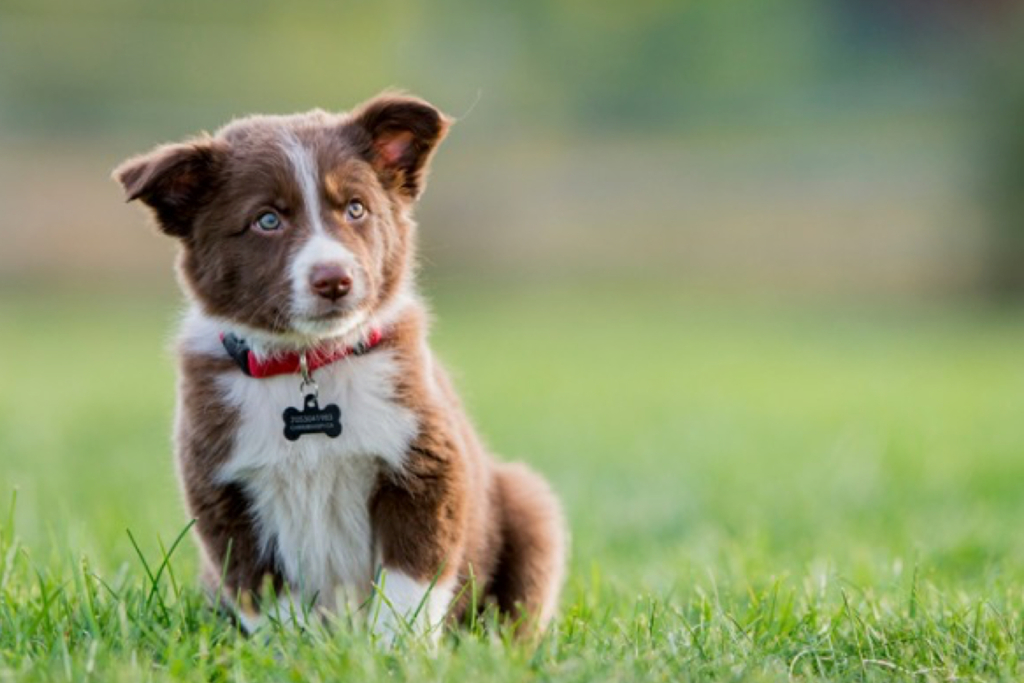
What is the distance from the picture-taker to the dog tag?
436cm

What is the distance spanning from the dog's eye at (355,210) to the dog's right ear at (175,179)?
1.27 feet

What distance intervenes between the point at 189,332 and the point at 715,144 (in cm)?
2346

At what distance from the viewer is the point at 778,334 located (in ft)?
65.5

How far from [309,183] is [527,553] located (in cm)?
137

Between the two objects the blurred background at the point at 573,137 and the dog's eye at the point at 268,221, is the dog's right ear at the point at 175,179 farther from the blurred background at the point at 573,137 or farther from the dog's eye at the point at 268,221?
the blurred background at the point at 573,137

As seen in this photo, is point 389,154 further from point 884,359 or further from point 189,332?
point 884,359

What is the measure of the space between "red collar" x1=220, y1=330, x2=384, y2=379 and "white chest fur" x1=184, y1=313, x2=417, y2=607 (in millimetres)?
23

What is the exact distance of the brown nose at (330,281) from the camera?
4.25m

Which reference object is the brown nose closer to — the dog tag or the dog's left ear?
the dog tag

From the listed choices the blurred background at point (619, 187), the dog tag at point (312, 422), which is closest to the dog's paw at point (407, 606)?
the dog tag at point (312, 422)

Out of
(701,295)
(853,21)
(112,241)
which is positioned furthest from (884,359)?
(853,21)

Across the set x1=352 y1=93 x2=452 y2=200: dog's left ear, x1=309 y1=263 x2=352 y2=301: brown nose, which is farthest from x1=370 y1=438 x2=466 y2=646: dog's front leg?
x1=352 y1=93 x2=452 y2=200: dog's left ear

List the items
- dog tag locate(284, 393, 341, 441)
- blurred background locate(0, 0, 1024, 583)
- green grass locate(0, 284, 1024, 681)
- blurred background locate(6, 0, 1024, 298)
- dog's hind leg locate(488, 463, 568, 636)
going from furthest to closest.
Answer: blurred background locate(6, 0, 1024, 298)
blurred background locate(0, 0, 1024, 583)
dog's hind leg locate(488, 463, 568, 636)
dog tag locate(284, 393, 341, 441)
green grass locate(0, 284, 1024, 681)

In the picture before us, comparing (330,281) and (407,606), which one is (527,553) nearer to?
(407,606)
